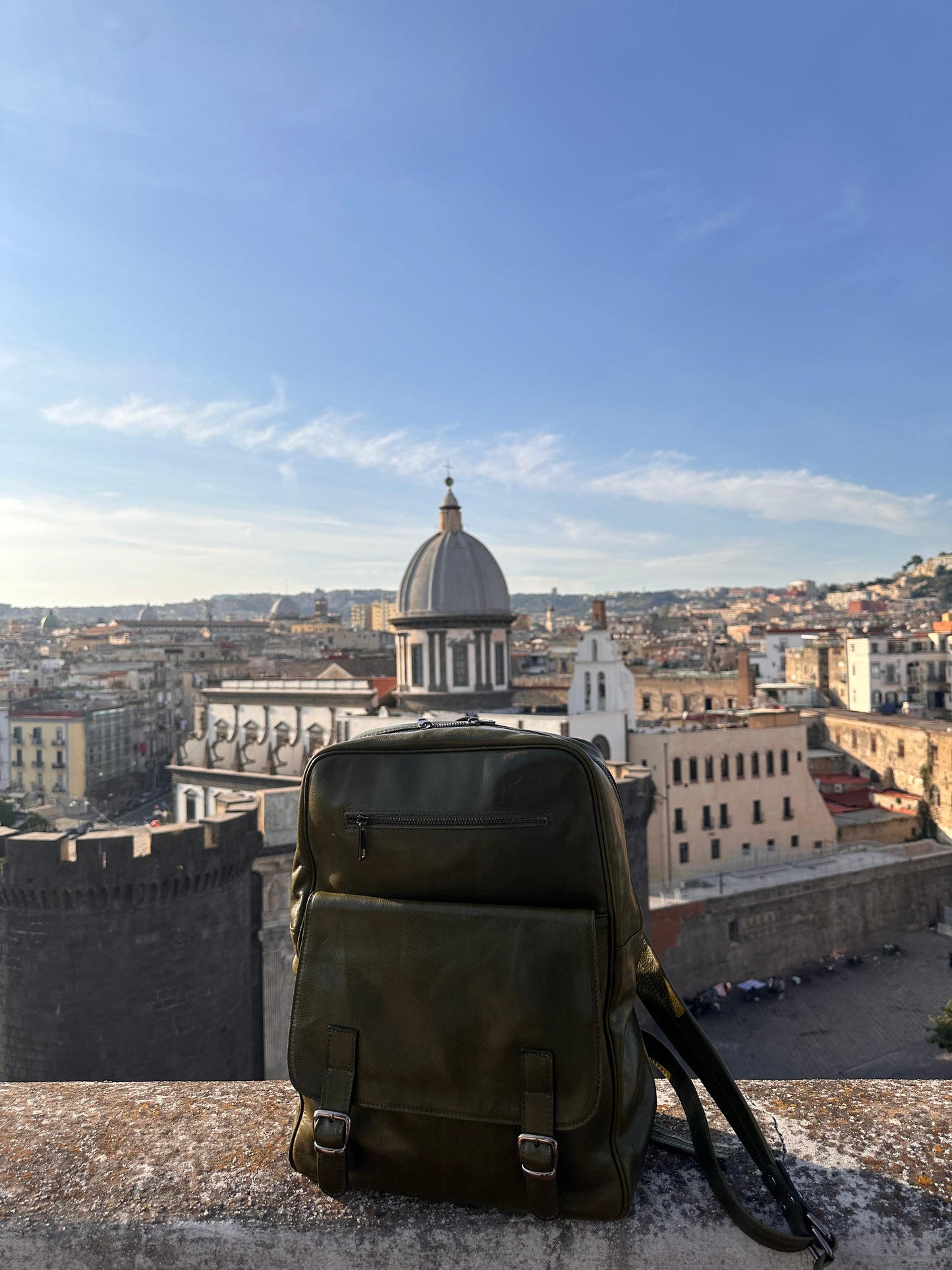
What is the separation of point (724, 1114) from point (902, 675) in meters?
48.4

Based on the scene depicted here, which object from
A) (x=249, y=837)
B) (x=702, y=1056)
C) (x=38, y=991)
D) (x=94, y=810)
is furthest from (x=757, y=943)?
(x=94, y=810)

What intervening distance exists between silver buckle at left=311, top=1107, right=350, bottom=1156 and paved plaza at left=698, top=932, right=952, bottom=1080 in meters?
17.7

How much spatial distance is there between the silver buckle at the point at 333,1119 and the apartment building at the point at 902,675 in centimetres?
4706

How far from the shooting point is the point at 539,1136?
59.8 inches

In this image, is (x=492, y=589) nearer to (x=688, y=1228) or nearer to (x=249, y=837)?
(x=249, y=837)

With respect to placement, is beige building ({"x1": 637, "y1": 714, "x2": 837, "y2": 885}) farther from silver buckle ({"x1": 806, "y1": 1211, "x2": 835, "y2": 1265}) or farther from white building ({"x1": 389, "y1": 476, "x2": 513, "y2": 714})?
silver buckle ({"x1": 806, "y1": 1211, "x2": 835, "y2": 1265})

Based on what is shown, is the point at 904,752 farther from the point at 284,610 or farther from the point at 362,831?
the point at 284,610

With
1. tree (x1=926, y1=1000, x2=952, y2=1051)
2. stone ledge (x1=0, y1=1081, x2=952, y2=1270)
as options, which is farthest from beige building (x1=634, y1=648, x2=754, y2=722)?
stone ledge (x1=0, y1=1081, x2=952, y2=1270)

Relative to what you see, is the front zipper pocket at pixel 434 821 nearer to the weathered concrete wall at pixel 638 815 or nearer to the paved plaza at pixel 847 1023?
the weathered concrete wall at pixel 638 815

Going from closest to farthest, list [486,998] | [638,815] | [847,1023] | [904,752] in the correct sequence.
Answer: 1. [486,998]
2. [638,815]
3. [847,1023]
4. [904,752]

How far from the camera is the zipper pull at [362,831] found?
1756 mm

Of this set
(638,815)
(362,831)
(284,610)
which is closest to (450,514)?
(638,815)

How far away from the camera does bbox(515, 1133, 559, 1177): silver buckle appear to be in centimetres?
151

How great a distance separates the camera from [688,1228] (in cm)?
156
